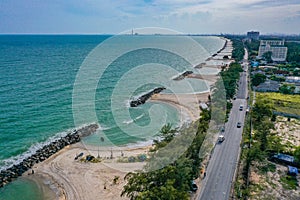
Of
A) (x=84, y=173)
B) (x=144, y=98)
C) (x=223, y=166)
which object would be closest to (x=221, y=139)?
(x=223, y=166)

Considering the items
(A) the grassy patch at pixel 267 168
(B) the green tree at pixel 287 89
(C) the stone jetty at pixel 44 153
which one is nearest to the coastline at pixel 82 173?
(C) the stone jetty at pixel 44 153

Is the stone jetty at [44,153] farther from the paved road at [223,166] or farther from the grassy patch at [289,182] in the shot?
the grassy patch at [289,182]

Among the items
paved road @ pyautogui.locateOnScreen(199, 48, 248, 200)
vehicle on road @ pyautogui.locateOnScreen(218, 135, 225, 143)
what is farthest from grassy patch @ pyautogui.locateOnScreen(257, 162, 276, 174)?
vehicle on road @ pyautogui.locateOnScreen(218, 135, 225, 143)

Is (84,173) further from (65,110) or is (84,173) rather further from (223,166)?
(65,110)

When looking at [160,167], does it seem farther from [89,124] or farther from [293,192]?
[89,124]

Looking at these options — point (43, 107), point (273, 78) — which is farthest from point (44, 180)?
point (273, 78)
